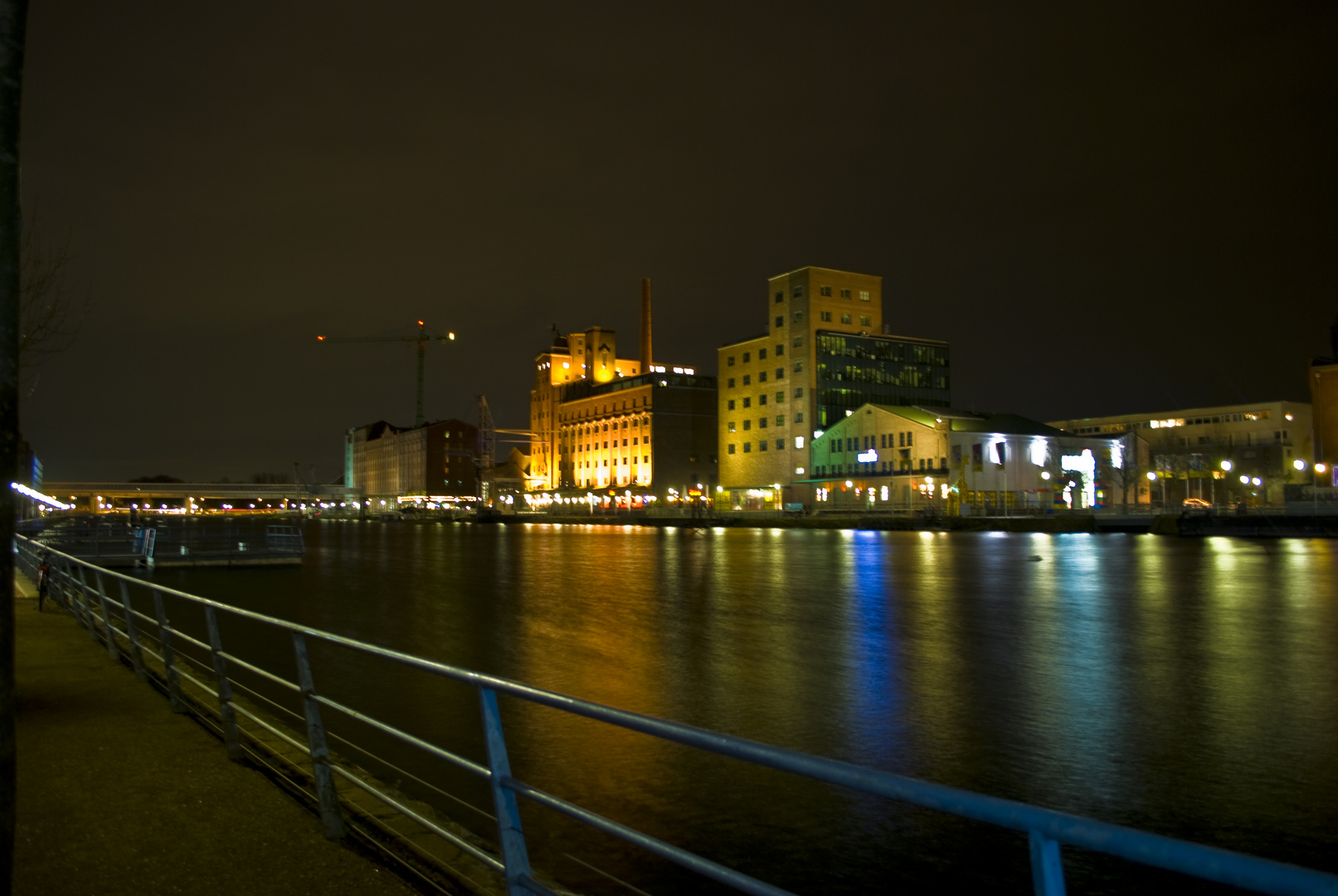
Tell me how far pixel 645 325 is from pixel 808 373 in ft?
174

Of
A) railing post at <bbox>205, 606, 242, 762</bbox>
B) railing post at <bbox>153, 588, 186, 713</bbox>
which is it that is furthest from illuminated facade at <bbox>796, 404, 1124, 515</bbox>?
railing post at <bbox>205, 606, 242, 762</bbox>

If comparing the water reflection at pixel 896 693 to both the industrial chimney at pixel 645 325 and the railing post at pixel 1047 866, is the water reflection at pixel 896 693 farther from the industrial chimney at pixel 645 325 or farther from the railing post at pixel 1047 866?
the industrial chimney at pixel 645 325

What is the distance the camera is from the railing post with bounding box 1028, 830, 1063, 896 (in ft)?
6.30

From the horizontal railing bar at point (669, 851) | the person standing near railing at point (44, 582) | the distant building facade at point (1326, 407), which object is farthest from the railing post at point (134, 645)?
the distant building facade at point (1326, 407)

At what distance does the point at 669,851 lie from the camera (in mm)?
2764

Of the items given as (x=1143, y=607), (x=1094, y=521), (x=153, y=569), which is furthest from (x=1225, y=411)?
(x=153, y=569)

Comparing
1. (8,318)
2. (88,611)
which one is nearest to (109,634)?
(88,611)

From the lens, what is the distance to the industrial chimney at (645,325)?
143 m

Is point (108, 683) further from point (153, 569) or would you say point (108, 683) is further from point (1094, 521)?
point (1094, 521)

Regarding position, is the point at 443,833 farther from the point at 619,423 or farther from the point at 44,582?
the point at 619,423

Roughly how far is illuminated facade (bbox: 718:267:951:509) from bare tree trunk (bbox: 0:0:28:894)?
9475cm

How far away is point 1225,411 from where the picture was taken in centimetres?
11294

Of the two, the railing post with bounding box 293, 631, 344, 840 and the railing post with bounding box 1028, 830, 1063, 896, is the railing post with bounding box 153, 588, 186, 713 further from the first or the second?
the railing post with bounding box 1028, 830, 1063, 896

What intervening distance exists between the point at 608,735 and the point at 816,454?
87824mm
